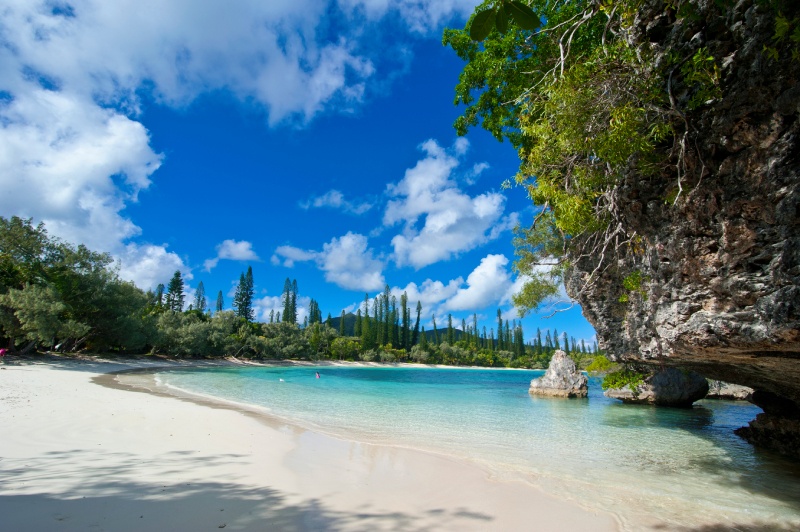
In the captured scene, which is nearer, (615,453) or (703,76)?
(703,76)

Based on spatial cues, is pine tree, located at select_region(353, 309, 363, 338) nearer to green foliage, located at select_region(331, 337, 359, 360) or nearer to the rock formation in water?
green foliage, located at select_region(331, 337, 359, 360)

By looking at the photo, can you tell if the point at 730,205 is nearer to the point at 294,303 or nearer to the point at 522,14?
the point at 522,14

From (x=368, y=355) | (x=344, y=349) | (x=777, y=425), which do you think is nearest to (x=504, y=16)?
(x=777, y=425)

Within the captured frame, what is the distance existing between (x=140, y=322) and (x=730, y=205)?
4556 centimetres

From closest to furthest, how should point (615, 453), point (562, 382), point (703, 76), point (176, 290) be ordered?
point (703, 76) → point (615, 453) → point (562, 382) → point (176, 290)

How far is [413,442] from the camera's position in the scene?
33.2ft

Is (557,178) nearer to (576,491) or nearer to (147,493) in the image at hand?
(576,491)

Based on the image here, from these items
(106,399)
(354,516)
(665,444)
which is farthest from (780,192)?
(106,399)

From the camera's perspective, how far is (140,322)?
37.8 metres

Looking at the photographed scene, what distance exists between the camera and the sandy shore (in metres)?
4.30

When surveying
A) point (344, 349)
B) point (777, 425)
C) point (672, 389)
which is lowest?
point (344, 349)

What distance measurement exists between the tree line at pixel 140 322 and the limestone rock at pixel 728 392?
46972 mm

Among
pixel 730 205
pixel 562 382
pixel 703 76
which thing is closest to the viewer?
pixel 703 76

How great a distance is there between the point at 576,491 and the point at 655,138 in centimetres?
596
